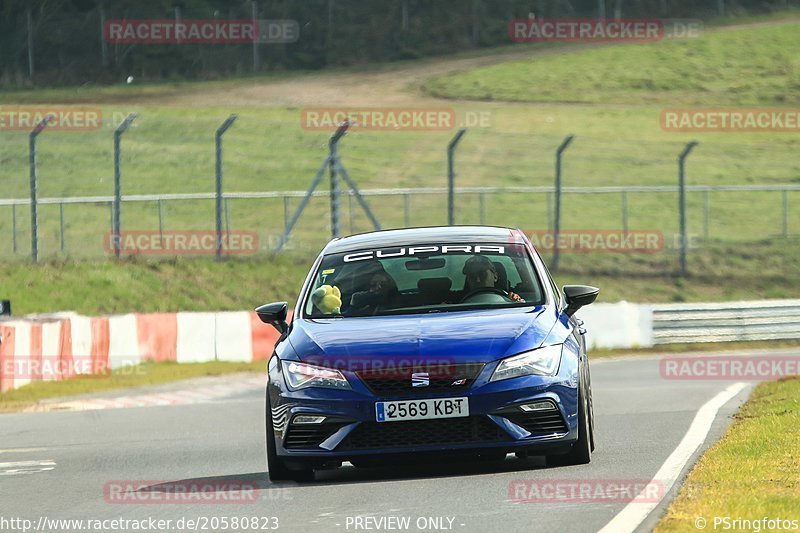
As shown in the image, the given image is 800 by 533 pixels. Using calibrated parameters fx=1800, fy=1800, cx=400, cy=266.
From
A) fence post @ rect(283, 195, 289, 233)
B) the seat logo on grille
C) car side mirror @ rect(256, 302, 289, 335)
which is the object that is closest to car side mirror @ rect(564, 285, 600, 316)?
the seat logo on grille

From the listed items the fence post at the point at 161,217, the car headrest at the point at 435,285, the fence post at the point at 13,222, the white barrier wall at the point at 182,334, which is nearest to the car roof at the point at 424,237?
the car headrest at the point at 435,285

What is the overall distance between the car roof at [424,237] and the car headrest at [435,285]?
39 centimetres

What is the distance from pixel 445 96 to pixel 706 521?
49207 mm

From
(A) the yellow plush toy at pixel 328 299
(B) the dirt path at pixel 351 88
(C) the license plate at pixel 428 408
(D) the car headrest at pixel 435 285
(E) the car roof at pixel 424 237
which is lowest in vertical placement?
(C) the license plate at pixel 428 408

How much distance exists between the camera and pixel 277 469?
10484 mm

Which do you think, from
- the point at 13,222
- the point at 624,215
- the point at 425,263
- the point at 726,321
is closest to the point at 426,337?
the point at 425,263

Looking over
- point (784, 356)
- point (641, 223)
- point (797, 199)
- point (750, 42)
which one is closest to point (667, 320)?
point (784, 356)

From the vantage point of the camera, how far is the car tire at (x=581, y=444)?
10.3 meters

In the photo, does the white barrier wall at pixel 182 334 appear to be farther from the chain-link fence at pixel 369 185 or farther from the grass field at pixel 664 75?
the grass field at pixel 664 75

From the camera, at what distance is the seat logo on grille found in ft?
32.6

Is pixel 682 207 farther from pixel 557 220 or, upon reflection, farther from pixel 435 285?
pixel 435 285

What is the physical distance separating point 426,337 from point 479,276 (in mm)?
1225

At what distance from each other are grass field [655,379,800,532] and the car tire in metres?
0.64

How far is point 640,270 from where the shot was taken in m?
37.5
